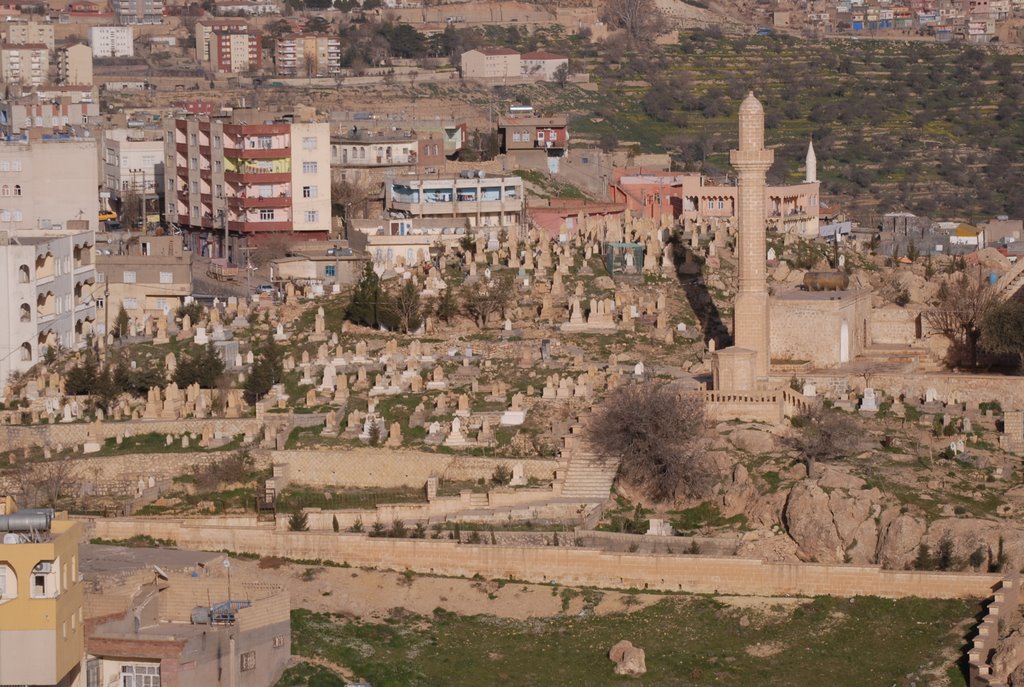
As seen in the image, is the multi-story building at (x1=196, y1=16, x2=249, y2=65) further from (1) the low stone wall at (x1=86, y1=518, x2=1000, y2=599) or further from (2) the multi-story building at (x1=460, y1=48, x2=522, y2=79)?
(1) the low stone wall at (x1=86, y1=518, x2=1000, y2=599)

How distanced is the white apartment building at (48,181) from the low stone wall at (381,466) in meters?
24.7

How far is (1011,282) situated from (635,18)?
2981 inches

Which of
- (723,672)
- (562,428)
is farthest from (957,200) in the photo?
(723,672)

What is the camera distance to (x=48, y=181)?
231 feet

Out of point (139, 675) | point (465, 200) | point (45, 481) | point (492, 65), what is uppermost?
point (492, 65)

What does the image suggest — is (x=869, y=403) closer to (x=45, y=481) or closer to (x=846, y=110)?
(x=45, y=481)

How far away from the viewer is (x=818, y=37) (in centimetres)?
12850

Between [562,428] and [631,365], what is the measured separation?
424 centimetres

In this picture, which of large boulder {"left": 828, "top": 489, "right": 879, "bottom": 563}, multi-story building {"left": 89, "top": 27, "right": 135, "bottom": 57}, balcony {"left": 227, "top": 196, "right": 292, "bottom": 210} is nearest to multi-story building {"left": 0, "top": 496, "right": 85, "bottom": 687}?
large boulder {"left": 828, "top": 489, "right": 879, "bottom": 563}

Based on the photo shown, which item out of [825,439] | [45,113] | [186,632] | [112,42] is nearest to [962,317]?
[825,439]

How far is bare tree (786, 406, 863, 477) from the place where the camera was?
44094mm

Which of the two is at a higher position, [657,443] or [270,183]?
[270,183]

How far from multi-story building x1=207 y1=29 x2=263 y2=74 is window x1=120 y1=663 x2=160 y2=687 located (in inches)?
3473

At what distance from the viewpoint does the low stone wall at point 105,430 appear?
47750mm
